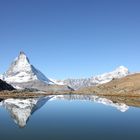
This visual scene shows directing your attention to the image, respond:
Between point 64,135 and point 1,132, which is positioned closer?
point 64,135

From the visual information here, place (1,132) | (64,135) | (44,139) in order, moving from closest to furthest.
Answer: (44,139) → (64,135) → (1,132)

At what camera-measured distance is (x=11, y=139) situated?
4838 cm

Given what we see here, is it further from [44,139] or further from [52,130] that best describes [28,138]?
[52,130]

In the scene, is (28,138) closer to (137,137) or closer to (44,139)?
(44,139)

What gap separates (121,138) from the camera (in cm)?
4934

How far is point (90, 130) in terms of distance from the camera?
196 feet

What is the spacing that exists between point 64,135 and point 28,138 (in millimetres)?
6077

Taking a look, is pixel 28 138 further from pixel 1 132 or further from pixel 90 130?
pixel 90 130

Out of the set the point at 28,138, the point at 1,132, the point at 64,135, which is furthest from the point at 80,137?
the point at 1,132

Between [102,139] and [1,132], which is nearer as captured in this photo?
[102,139]

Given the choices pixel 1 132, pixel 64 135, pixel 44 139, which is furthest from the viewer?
pixel 1 132

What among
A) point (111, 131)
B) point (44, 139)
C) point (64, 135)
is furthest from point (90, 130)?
point (44, 139)

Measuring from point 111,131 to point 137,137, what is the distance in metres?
7.77

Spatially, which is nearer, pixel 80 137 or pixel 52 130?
pixel 80 137
